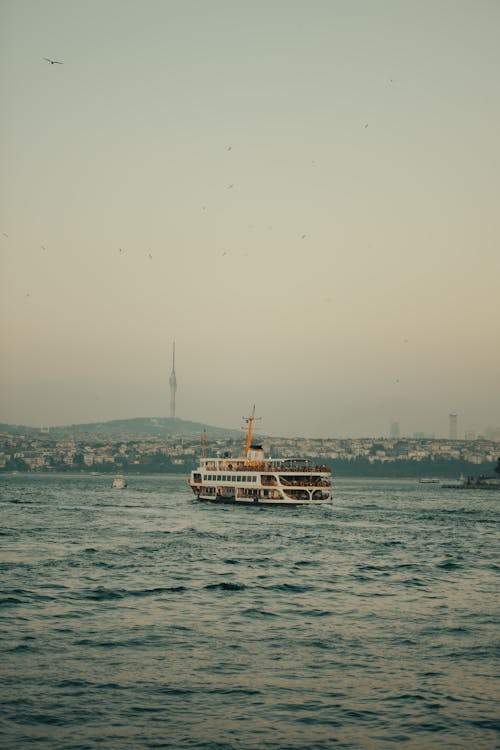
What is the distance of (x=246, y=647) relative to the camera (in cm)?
2428

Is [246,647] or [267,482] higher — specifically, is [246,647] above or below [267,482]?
below

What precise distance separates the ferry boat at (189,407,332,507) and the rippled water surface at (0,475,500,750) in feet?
125

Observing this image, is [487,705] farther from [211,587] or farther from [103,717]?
[211,587]

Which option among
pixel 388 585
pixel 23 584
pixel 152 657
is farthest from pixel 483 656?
pixel 23 584

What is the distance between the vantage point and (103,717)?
58.9ft

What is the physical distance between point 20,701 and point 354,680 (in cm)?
728

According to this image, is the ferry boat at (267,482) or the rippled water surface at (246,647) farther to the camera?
the ferry boat at (267,482)

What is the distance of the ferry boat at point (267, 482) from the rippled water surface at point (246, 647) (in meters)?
38.0

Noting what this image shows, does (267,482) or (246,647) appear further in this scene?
(267,482)

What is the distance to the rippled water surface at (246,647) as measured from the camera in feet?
57.3

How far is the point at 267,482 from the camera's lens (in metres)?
90.2

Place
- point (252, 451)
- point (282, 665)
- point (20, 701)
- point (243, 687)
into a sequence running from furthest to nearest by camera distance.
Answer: point (252, 451)
point (282, 665)
point (243, 687)
point (20, 701)

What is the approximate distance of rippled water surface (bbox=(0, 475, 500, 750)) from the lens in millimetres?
17469

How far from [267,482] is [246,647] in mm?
66076
